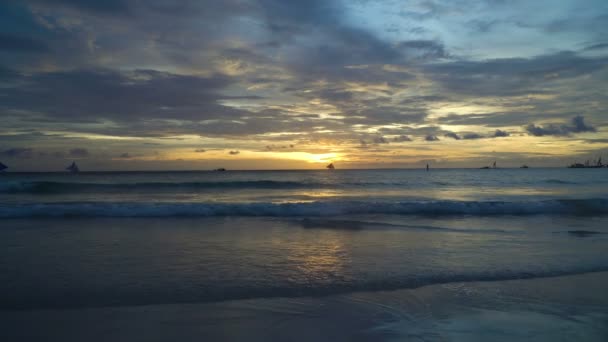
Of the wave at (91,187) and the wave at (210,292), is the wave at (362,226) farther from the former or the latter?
the wave at (91,187)

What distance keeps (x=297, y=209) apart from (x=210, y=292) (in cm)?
984

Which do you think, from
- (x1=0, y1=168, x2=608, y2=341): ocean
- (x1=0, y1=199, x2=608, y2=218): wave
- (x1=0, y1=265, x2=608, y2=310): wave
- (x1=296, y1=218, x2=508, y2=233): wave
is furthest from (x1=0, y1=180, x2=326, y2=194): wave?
(x1=0, y1=265, x2=608, y2=310): wave

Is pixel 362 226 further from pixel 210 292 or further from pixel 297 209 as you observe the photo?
pixel 210 292

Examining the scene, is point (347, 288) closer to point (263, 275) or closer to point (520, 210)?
point (263, 275)

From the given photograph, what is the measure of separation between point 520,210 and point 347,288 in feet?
41.6

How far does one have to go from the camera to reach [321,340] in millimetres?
3516

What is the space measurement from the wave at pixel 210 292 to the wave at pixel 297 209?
868 cm

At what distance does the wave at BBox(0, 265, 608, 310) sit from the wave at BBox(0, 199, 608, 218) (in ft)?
28.5

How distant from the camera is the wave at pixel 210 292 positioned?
4.46m

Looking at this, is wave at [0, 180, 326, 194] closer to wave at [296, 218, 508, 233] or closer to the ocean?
the ocean

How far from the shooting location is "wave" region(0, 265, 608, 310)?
14.6 ft

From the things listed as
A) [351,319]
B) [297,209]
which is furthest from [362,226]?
[351,319]

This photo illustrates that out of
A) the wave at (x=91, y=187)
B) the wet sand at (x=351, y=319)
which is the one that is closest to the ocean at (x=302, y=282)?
the wet sand at (x=351, y=319)

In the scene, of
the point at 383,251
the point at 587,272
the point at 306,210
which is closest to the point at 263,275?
the point at 383,251
